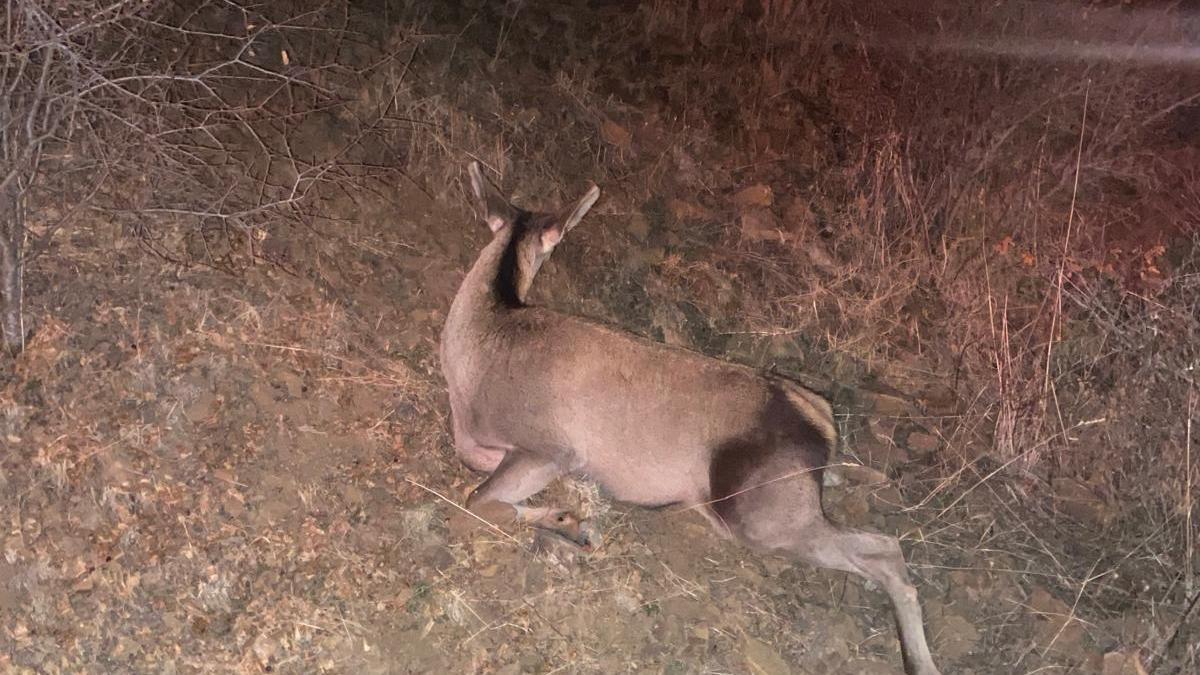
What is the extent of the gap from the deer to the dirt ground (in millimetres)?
231

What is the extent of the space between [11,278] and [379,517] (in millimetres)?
1960

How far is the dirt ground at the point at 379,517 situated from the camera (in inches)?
150

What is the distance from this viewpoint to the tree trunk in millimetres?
3977

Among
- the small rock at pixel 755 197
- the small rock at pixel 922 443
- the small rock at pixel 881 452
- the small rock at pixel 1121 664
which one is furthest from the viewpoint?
the small rock at pixel 755 197

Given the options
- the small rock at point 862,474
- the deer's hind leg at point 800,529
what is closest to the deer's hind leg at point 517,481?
the deer's hind leg at point 800,529

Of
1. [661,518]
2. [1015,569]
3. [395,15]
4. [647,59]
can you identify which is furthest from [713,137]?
[1015,569]

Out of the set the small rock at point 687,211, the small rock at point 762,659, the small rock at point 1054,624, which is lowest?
the small rock at point 762,659

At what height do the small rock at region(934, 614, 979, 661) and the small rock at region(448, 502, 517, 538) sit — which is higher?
the small rock at region(448, 502, 517, 538)

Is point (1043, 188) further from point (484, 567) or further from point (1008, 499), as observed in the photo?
point (484, 567)

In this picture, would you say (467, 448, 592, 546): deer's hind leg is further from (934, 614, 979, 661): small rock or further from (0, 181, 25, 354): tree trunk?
(0, 181, 25, 354): tree trunk

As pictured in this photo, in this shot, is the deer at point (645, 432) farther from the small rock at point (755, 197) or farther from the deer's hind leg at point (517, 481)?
the small rock at point (755, 197)

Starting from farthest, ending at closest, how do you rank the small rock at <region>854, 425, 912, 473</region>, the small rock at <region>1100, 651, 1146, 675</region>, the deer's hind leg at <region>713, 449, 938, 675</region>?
the small rock at <region>854, 425, 912, 473</region> → the small rock at <region>1100, 651, 1146, 675</region> → the deer's hind leg at <region>713, 449, 938, 675</region>

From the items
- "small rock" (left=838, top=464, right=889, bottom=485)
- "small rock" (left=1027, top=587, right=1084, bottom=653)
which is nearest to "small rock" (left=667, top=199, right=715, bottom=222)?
"small rock" (left=838, top=464, right=889, bottom=485)

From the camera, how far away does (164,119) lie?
4.60 metres
